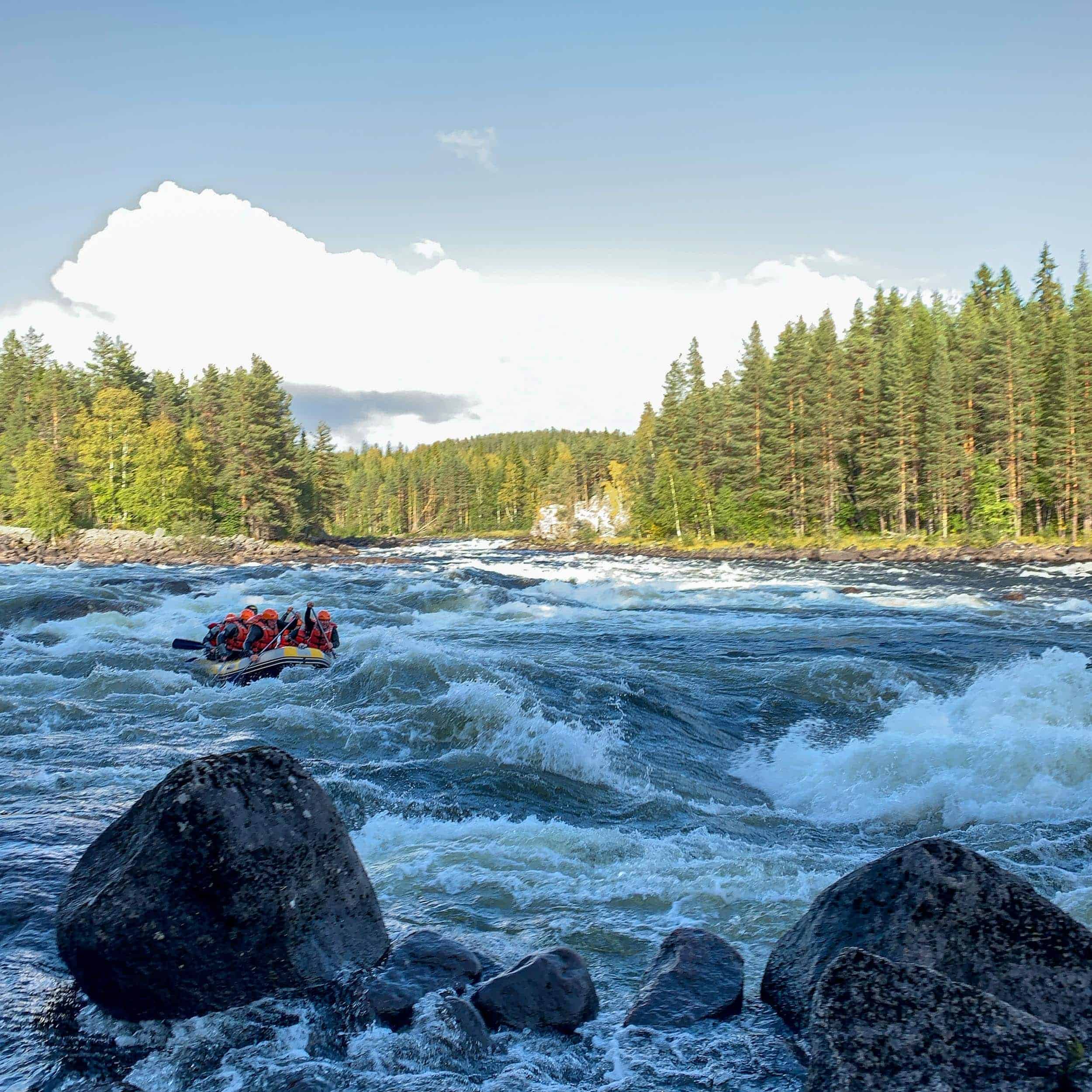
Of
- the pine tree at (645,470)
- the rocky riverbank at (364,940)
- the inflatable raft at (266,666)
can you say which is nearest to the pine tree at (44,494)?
the pine tree at (645,470)

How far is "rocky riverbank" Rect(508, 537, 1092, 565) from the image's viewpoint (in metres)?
46.1

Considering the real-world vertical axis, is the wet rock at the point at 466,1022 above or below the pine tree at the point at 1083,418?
below

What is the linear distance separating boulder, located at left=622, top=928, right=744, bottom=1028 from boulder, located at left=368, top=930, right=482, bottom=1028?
1.05 meters

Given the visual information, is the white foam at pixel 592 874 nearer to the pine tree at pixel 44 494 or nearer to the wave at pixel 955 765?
the wave at pixel 955 765

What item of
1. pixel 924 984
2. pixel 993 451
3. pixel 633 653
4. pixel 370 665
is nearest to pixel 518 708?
pixel 370 665

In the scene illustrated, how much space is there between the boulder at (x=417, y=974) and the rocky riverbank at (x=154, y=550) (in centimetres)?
4658

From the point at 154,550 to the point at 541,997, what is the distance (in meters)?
58.6

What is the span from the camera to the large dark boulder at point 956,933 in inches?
170

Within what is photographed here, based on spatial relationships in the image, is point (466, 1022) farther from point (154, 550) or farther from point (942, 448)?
point (942, 448)

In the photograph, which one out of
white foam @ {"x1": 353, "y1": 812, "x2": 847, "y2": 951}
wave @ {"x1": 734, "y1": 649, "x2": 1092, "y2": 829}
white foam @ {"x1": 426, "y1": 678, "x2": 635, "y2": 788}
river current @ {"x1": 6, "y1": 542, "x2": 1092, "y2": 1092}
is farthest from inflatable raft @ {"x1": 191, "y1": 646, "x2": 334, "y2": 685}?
wave @ {"x1": 734, "y1": 649, "x2": 1092, "y2": 829}

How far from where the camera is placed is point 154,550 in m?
57.8

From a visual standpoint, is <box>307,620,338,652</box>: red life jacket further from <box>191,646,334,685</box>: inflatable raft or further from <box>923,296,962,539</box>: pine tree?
<box>923,296,962,539</box>: pine tree

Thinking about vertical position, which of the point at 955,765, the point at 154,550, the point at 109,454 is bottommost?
the point at 955,765

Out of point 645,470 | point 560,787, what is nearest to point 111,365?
point 645,470
